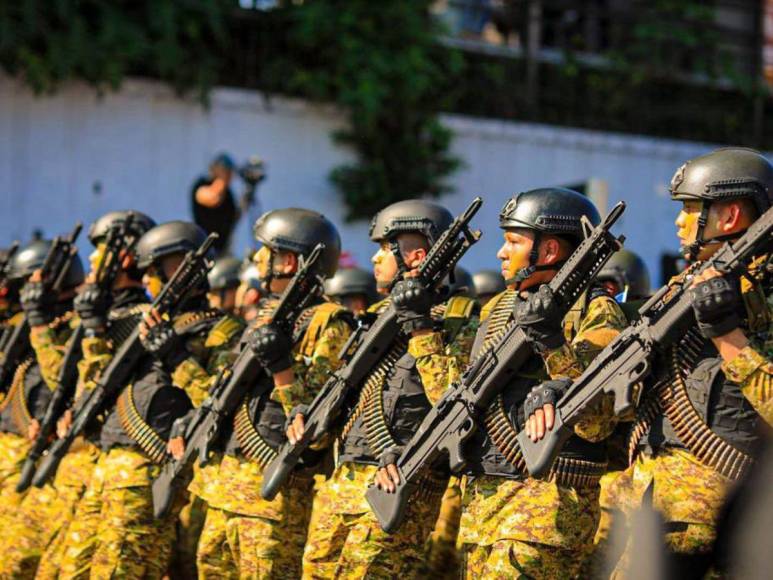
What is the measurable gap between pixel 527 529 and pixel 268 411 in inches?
86.9

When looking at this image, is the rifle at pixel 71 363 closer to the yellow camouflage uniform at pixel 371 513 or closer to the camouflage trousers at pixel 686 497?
the yellow camouflage uniform at pixel 371 513

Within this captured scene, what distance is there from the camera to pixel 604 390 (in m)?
5.29

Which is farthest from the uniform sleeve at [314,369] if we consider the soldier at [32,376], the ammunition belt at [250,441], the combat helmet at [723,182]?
the soldier at [32,376]

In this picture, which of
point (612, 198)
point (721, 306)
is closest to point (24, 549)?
point (721, 306)

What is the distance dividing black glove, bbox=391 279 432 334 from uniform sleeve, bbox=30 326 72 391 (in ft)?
12.3

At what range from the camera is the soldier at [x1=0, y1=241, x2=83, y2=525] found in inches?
360

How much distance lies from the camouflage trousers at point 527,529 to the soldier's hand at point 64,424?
3.74 metres

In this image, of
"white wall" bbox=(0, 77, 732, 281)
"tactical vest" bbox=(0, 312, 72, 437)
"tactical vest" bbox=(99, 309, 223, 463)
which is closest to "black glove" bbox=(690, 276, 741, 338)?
→ "tactical vest" bbox=(99, 309, 223, 463)

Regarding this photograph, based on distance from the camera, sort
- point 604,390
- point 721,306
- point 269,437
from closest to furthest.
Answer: point 721,306, point 604,390, point 269,437

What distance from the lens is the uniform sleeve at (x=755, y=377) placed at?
4926 mm

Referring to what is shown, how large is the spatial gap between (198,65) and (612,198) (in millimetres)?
6378

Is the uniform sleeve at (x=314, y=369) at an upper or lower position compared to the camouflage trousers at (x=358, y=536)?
upper

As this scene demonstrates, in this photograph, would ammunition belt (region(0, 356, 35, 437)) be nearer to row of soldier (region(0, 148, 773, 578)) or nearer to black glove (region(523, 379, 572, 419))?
row of soldier (region(0, 148, 773, 578))

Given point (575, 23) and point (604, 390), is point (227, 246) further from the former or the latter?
point (604, 390)
